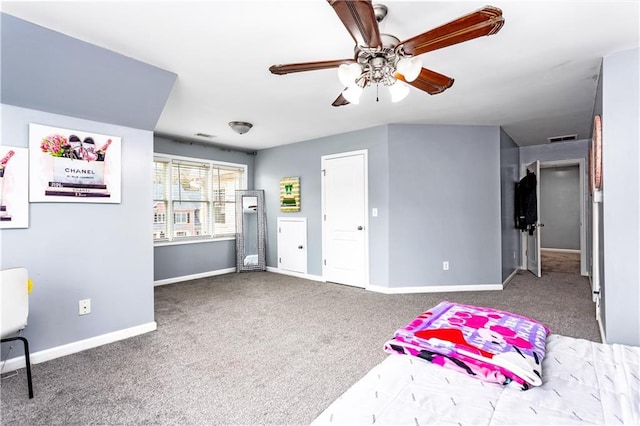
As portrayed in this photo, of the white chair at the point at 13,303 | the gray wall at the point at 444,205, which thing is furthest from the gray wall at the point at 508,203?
the white chair at the point at 13,303

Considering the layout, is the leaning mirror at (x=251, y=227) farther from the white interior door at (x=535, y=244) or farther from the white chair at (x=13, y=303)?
the white interior door at (x=535, y=244)

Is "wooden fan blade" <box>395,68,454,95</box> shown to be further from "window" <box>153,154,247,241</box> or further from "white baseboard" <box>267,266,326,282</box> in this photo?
"window" <box>153,154,247,241</box>

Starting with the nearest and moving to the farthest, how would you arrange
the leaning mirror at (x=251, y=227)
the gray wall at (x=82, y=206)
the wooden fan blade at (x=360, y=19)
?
1. the wooden fan blade at (x=360, y=19)
2. the gray wall at (x=82, y=206)
3. the leaning mirror at (x=251, y=227)

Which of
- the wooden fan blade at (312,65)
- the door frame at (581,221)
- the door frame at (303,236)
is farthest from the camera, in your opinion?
the door frame at (303,236)

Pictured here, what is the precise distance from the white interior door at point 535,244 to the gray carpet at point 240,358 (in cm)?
98

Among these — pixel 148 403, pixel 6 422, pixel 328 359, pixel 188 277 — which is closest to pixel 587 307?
pixel 328 359

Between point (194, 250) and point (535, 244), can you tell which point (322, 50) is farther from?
point (535, 244)

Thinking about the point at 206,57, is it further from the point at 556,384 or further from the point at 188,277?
the point at 188,277

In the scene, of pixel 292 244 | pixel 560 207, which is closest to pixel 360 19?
pixel 292 244

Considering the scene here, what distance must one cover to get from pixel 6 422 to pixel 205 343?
1.26 meters

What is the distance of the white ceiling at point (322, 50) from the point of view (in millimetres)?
1897

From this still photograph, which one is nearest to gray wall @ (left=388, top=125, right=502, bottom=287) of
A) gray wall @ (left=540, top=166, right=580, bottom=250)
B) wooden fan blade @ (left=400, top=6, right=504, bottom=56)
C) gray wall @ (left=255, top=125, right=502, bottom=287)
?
gray wall @ (left=255, top=125, right=502, bottom=287)

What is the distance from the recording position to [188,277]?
5.30 meters

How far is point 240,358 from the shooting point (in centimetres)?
250
